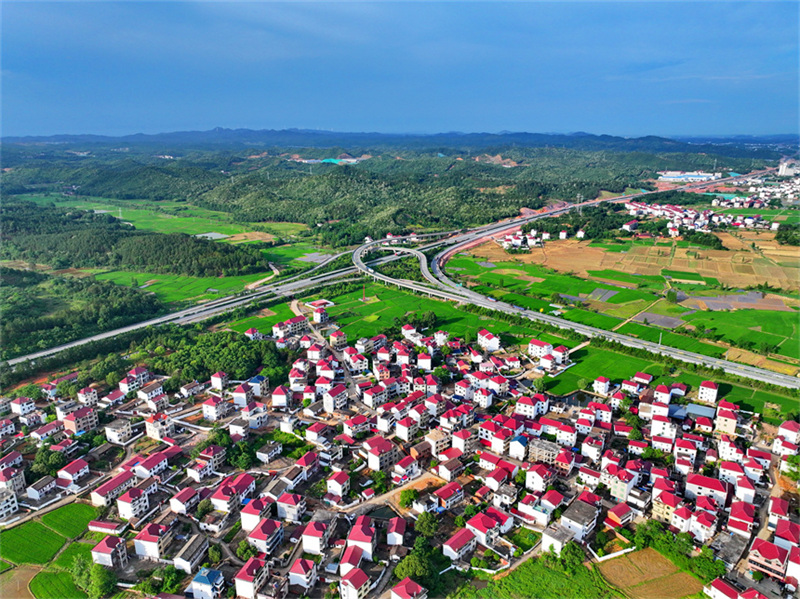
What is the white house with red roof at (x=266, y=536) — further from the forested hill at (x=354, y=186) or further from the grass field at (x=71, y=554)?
the forested hill at (x=354, y=186)

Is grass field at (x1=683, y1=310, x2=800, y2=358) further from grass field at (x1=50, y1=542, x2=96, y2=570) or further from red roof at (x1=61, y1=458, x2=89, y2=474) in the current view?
red roof at (x1=61, y1=458, x2=89, y2=474)

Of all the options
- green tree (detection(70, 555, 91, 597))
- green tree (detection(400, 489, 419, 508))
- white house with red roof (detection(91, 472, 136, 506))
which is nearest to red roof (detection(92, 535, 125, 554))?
green tree (detection(70, 555, 91, 597))

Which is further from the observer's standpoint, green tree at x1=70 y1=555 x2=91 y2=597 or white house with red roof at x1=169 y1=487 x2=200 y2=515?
white house with red roof at x1=169 y1=487 x2=200 y2=515

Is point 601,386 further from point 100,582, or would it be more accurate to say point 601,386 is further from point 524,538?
point 100,582

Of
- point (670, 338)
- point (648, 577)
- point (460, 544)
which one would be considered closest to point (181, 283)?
point (460, 544)

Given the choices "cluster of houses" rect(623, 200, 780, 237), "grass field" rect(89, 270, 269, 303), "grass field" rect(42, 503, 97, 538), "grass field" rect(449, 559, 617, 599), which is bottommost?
"grass field" rect(42, 503, 97, 538)
